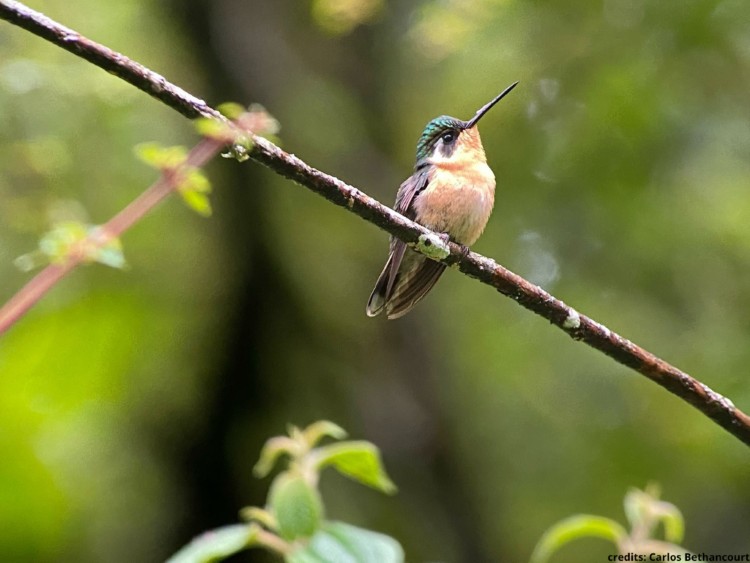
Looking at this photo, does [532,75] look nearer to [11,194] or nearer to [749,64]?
[749,64]

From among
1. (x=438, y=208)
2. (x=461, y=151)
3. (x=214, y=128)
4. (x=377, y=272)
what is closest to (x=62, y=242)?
(x=214, y=128)

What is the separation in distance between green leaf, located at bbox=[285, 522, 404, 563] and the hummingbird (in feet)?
5.45

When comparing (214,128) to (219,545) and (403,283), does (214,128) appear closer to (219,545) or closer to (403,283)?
(219,545)

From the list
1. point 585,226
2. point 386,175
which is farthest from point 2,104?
point 585,226

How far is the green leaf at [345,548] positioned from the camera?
211 cm

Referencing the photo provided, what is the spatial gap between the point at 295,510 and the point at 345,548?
15 centimetres

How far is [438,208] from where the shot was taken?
14.0ft

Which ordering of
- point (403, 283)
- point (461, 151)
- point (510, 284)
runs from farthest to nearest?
1. point (461, 151)
2. point (403, 283)
3. point (510, 284)

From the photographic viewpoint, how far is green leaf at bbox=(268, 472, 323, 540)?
83.2 inches

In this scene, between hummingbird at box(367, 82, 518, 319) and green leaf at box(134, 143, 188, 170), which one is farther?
hummingbird at box(367, 82, 518, 319)

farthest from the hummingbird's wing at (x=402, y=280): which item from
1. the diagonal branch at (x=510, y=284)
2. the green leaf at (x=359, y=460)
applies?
the green leaf at (x=359, y=460)

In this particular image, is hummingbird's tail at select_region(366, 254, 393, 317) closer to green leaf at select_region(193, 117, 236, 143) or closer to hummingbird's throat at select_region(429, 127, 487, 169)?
hummingbird's throat at select_region(429, 127, 487, 169)

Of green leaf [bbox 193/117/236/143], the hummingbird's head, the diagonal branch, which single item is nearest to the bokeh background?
the hummingbird's head

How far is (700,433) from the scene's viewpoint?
558cm
